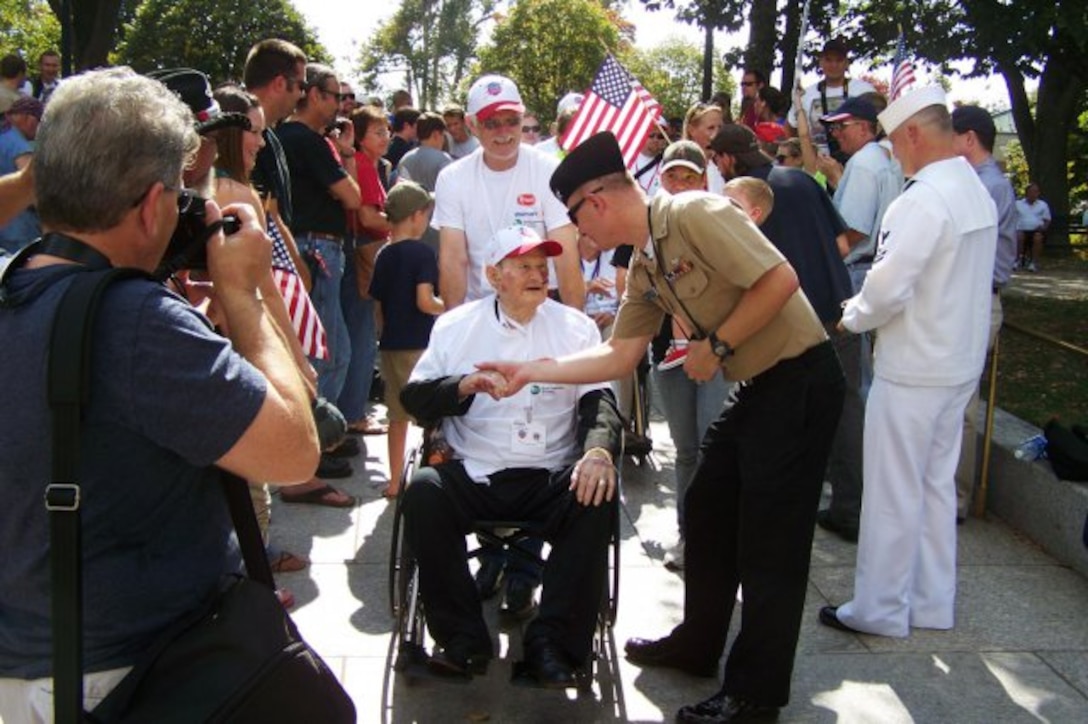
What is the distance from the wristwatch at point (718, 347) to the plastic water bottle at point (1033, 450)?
2799mm

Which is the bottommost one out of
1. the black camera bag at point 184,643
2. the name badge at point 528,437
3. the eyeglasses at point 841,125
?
the name badge at point 528,437

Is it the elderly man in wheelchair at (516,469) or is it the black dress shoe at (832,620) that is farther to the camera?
the black dress shoe at (832,620)

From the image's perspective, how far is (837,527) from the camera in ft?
18.4

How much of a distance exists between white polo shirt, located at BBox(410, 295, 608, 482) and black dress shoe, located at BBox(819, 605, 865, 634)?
1.28 meters

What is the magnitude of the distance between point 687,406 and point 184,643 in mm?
3469

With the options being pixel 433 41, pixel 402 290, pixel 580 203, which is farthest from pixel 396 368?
pixel 433 41

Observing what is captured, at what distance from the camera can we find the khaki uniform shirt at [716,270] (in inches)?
132

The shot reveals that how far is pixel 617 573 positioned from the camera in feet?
12.8

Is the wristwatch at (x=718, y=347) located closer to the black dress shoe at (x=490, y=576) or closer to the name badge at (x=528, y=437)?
the name badge at (x=528, y=437)

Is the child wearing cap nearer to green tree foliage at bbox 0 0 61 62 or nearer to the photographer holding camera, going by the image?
the photographer holding camera

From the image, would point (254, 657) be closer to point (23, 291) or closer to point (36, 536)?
point (36, 536)

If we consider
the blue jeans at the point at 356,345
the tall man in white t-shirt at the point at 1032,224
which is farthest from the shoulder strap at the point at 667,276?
the tall man in white t-shirt at the point at 1032,224

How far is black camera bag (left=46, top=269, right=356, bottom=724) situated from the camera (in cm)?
167

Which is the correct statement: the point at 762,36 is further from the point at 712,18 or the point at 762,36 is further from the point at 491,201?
the point at 491,201
